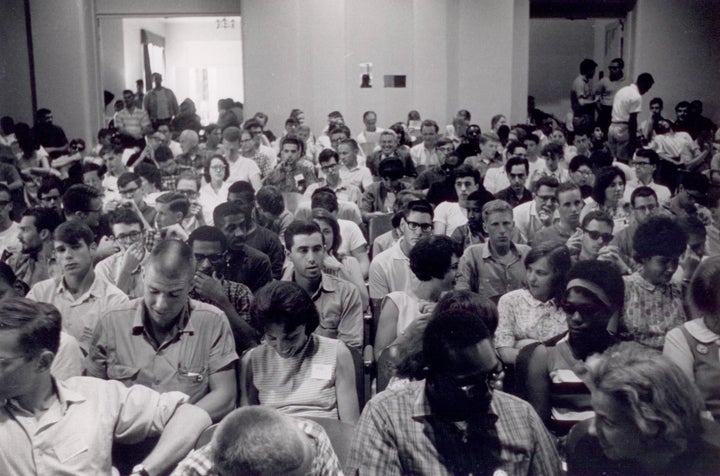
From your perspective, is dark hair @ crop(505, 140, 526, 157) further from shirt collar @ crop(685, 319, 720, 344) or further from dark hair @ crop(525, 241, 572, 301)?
shirt collar @ crop(685, 319, 720, 344)

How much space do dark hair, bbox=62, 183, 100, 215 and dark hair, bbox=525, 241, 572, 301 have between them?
3.56 meters

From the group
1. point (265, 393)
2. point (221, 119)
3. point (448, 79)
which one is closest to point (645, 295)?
point (265, 393)

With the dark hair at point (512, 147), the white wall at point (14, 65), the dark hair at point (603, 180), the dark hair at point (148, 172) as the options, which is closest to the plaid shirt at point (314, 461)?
the dark hair at point (603, 180)

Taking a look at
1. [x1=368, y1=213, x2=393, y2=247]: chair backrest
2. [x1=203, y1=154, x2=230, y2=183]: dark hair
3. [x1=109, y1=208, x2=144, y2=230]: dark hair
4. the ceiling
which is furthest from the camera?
the ceiling

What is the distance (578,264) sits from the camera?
358cm

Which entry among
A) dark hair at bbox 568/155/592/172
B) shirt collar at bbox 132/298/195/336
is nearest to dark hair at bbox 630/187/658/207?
dark hair at bbox 568/155/592/172

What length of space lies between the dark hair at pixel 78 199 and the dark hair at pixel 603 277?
3.99 metres

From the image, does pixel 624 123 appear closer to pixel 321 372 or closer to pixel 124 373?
pixel 321 372

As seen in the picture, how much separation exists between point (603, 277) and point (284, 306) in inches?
54.0

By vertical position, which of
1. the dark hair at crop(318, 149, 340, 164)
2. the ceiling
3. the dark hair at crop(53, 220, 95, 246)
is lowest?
the dark hair at crop(53, 220, 95, 246)

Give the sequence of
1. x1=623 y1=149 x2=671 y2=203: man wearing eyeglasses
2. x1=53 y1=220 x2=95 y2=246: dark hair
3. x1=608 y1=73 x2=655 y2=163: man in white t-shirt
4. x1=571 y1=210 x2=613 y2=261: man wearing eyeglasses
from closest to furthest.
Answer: x1=53 y1=220 x2=95 y2=246: dark hair, x1=571 y1=210 x2=613 y2=261: man wearing eyeglasses, x1=623 y1=149 x2=671 y2=203: man wearing eyeglasses, x1=608 y1=73 x2=655 y2=163: man in white t-shirt

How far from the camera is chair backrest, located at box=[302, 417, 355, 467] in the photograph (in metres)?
2.93

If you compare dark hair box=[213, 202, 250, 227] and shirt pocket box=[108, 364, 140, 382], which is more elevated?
dark hair box=[213, 202, 250, 227]

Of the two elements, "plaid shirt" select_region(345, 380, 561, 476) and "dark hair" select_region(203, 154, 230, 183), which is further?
"dark hair" select_region(203, 154, 230, 183)
